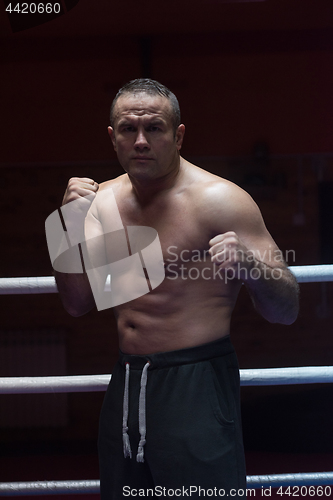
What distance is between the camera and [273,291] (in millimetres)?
1025

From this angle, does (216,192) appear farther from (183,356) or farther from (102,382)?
(102,382)

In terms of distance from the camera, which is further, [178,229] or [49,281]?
[49,281]

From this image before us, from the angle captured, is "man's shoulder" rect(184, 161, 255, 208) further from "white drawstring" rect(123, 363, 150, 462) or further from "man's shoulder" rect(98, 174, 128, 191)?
"white drawstring" rect(123, 363, 150, 462)

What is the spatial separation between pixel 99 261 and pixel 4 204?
2.68 m

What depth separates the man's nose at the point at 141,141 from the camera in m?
1.07

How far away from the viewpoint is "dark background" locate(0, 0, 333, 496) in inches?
131

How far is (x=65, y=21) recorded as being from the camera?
124 inches

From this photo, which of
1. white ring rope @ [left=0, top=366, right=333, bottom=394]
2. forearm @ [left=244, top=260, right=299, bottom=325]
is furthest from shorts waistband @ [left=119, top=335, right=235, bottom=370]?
white ring rope @ [left=0, top=366, right=333, bottom=394]

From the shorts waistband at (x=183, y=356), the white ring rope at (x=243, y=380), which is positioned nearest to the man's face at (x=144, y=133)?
the shorts waistband at (x=183, y=356)

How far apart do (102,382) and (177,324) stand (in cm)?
34

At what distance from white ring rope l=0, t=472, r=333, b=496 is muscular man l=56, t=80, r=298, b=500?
22 centimetres

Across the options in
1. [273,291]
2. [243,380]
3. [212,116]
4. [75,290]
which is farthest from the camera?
[212,116]

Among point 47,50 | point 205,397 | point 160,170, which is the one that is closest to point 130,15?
point 47,50

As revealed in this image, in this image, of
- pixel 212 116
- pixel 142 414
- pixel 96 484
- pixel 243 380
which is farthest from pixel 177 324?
pixel 212 116
